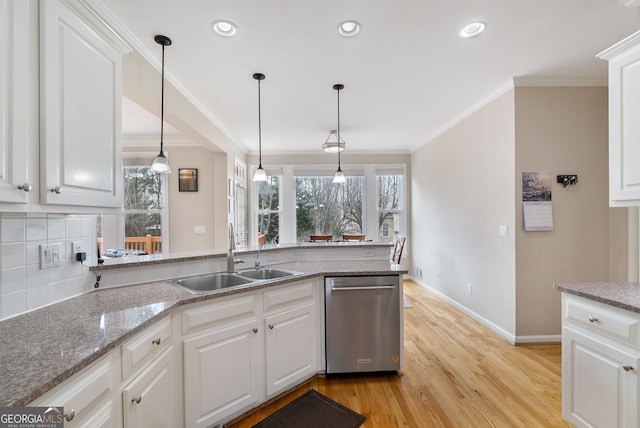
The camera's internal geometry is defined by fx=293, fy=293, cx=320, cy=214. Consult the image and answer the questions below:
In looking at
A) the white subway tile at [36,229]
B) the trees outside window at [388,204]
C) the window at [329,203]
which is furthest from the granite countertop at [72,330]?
the trees outside window at [388,204]

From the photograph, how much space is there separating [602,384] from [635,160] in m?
1.23

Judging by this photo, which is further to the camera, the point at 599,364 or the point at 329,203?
the point at 329,203

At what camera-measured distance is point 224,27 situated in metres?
2.12

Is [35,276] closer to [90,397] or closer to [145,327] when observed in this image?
[145,327]

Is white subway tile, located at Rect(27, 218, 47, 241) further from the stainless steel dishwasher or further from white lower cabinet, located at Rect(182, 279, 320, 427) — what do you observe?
the stainless steel dishwasher

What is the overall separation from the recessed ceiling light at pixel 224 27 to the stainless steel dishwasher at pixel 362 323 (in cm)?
199

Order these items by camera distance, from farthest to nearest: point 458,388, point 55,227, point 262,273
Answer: point 262,273 < point 458,388 < point 55,227

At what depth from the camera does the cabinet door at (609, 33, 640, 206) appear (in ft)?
5.38

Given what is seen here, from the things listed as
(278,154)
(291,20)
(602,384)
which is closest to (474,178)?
(602,384)

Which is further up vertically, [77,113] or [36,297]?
[77,113]

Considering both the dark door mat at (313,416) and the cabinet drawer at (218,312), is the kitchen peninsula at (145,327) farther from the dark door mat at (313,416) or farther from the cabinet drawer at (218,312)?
the dark door mat at (313,416)

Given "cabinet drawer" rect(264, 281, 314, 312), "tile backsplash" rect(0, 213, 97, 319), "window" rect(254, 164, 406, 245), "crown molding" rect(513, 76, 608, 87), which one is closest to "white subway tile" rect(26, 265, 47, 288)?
"tile backsplash" rect(0, 213, 97, 319)

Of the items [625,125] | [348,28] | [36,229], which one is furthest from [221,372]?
[625,125]

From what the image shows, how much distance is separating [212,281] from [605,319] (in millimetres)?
2419
